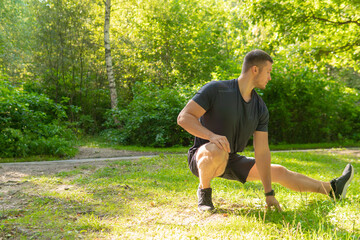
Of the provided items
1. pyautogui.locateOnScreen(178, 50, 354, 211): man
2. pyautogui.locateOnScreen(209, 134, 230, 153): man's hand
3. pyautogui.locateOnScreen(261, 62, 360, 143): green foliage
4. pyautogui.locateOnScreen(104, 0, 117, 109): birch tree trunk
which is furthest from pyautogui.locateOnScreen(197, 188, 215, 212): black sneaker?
pyautogui.locateOnScreen(104, 0, 117, 109): birch tree trunk

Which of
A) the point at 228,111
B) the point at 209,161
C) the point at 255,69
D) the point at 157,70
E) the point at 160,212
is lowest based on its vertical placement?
the point at 160,212

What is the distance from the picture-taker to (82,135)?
13.7 metres

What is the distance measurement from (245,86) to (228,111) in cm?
34

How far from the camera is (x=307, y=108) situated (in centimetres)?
1248

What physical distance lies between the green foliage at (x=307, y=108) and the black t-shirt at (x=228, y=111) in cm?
882

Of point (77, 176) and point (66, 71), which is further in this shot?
point (66, 71)

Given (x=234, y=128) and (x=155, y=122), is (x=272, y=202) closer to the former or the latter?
(x=234, y=128)

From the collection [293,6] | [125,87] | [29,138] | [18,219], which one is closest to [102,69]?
[125,87]

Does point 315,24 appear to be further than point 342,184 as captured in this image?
Yes

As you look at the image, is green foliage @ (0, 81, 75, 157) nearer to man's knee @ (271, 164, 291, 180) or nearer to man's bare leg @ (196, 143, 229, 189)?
man's bare leg @ (196, 143, 229, 189)

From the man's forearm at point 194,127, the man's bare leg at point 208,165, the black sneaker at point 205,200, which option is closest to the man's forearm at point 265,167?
the man's bare leg at point 208,165

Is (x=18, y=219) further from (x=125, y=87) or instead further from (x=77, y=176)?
(x=125, y=87)

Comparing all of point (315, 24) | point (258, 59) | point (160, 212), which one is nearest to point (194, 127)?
point (258, 59)

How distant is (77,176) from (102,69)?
34.5 feet
